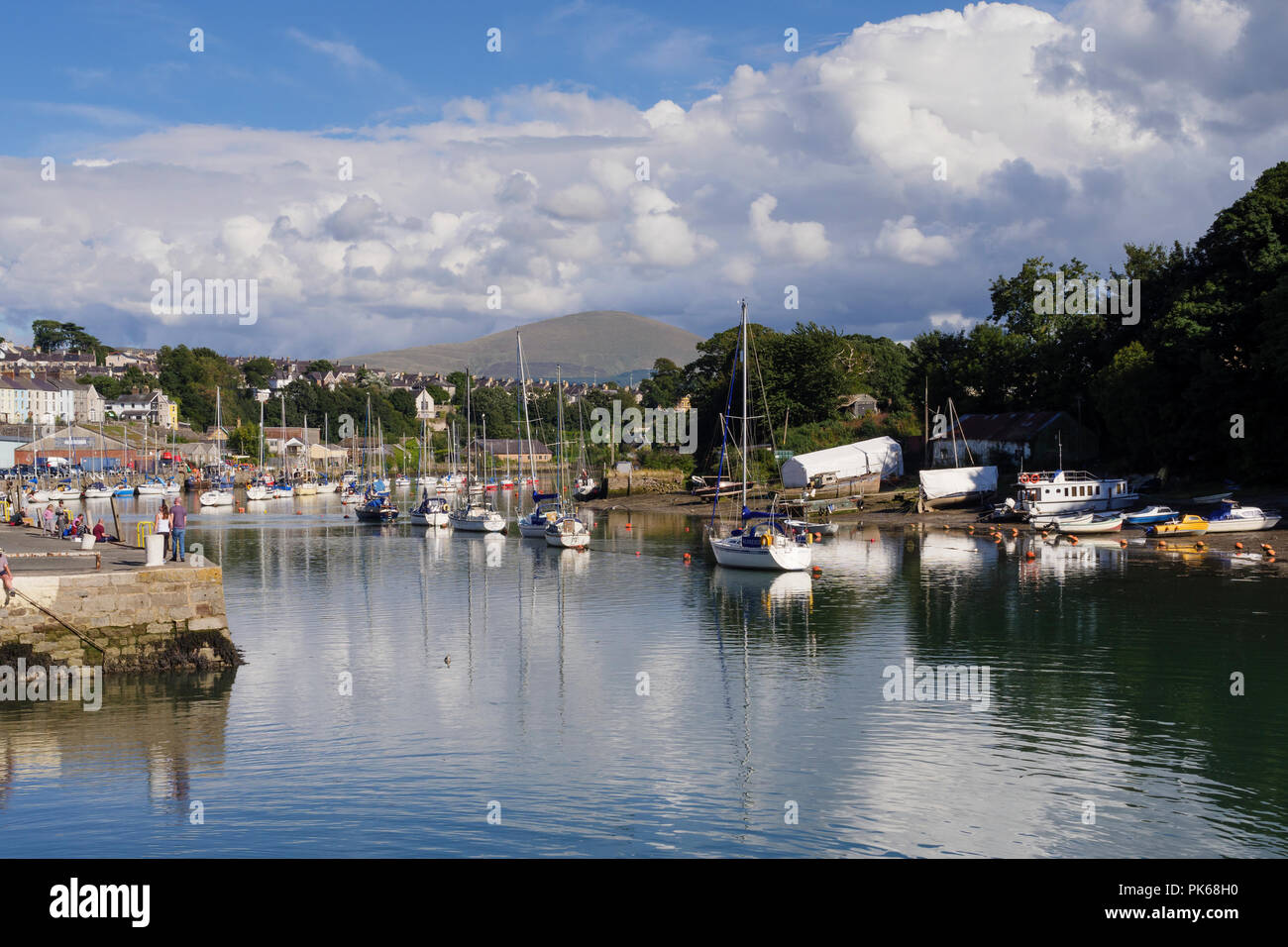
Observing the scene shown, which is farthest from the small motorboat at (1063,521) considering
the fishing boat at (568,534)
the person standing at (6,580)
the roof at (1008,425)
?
the person standing at (6,580)

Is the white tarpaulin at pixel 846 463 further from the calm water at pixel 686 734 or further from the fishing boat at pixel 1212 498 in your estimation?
the calm water at pixel 686 734

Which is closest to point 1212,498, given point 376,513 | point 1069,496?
point 1069,496

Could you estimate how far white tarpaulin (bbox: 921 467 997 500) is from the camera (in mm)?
82312

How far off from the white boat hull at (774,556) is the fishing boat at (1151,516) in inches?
1060

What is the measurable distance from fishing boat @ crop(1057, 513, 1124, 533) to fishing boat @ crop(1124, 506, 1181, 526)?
2.23ft

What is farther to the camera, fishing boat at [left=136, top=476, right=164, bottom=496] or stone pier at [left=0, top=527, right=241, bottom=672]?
fishing boat at [left=136, top=476, right=164, bottom=496]

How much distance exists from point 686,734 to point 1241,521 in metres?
48.4

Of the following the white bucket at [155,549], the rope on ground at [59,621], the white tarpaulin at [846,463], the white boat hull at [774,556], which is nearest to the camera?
the rope on ground at [59,621]

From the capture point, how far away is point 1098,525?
6738 centimetres

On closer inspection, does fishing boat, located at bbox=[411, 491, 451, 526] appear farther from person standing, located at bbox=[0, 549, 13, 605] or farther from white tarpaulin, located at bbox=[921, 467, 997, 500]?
person standing, located at bbox=[0, 549, 13, 605]

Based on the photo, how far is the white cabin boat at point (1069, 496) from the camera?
71875mm

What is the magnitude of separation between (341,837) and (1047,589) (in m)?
36.6

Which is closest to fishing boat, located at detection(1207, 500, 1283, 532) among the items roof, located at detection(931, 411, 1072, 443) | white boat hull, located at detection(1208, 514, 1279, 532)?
white boat hull, located at detection(1208, 514, 1279, 532)
